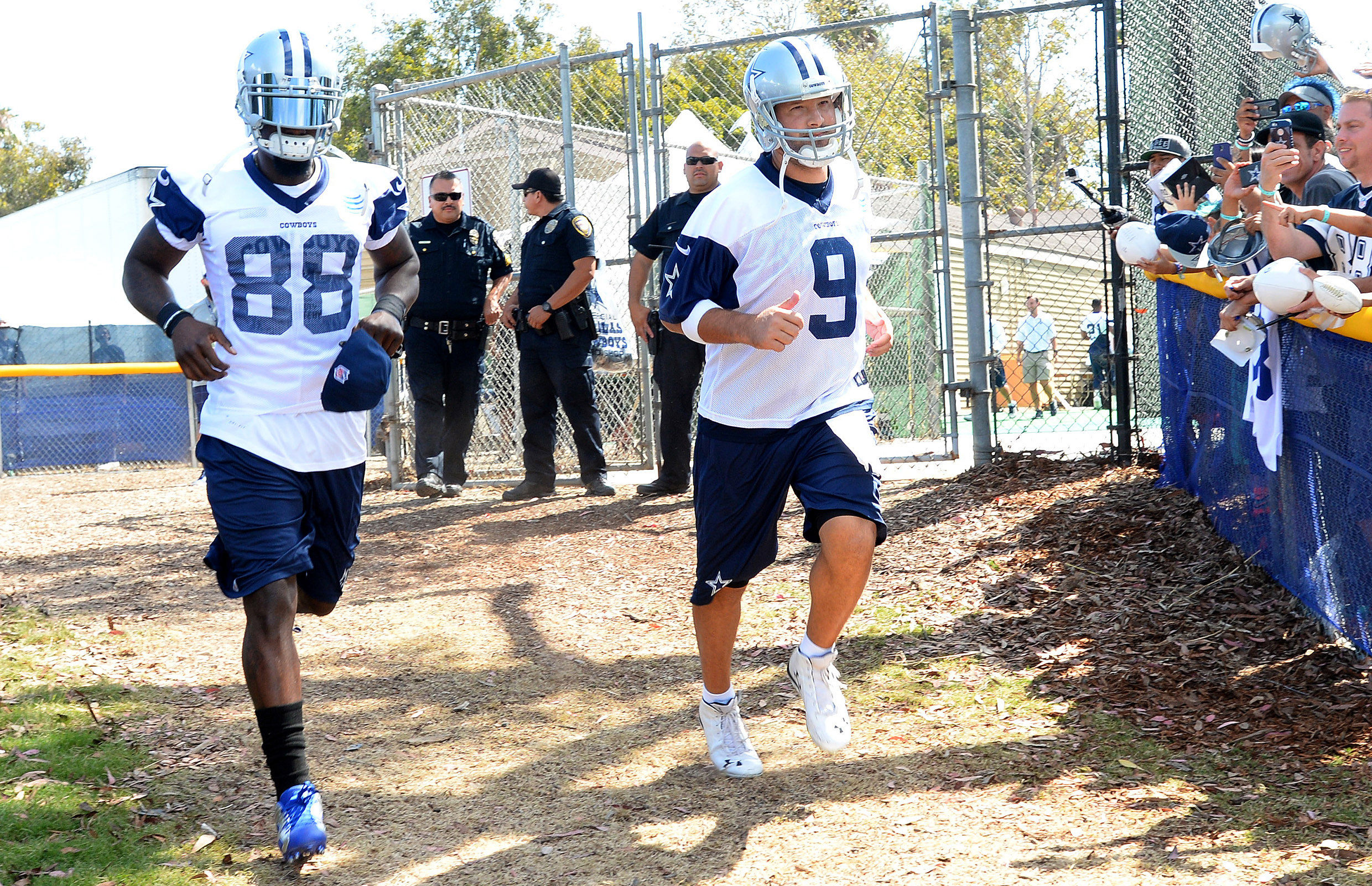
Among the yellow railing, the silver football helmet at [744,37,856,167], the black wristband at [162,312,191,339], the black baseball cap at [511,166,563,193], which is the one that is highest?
the black baseball cap at [511,166,563,193]

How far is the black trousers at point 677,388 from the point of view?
819cm

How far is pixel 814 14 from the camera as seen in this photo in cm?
3172

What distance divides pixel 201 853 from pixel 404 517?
18.1 feet

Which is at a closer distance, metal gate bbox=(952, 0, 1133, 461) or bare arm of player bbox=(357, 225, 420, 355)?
bare arm of player bbox=(357, 225, 420, 355)

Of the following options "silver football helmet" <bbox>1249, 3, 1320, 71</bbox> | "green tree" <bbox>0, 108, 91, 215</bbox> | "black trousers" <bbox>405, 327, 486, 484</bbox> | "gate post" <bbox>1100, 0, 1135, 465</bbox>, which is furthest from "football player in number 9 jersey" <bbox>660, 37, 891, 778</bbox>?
"green tree" <bbox>0, 108, 91, 215</bbox>

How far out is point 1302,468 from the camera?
14.6 ft

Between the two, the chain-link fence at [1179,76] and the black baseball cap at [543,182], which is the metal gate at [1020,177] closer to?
the chain-link fence at [1179,76]

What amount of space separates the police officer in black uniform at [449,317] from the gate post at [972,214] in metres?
3.38

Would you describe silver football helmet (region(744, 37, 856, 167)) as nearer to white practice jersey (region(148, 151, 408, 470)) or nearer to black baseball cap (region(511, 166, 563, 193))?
white practice jersey (region(148, 151, 408, 470))

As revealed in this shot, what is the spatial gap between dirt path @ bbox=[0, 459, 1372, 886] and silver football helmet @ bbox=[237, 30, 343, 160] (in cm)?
192

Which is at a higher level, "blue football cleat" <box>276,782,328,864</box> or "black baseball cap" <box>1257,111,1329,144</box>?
"black baseball cap" <box>1257,111,1329,144</box>

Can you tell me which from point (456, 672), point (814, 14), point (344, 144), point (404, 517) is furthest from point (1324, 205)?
point (344, 144)

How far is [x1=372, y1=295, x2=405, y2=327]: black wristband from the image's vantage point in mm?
3607

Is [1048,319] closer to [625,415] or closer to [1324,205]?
[625,415]
